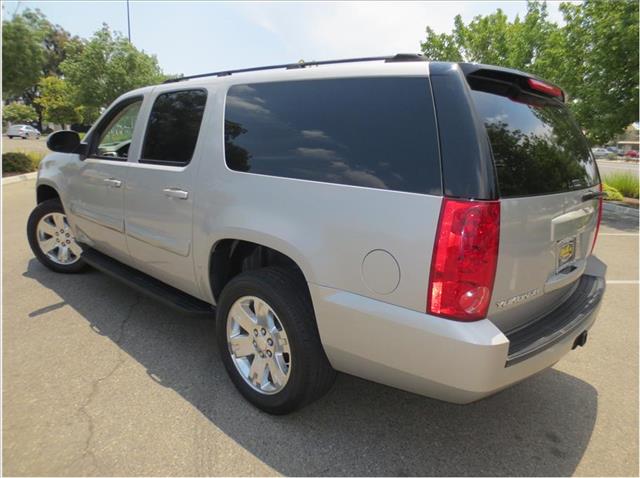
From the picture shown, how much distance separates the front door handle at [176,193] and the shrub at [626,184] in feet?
48.4

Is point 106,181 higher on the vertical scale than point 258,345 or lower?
higher

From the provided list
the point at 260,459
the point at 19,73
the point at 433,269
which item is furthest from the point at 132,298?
the point at 19,73

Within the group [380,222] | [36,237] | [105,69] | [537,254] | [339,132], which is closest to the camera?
[380,222]

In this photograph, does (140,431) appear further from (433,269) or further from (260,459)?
(433,269)

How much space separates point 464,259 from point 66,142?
12.8 feet

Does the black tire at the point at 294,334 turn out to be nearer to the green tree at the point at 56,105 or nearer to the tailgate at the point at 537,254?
the tailgate at the point at 537,254

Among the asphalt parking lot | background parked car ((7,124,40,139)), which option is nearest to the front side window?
the asphalt parking lot

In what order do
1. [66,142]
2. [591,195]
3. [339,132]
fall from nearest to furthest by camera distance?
[339,132], [591,195], [66,142]

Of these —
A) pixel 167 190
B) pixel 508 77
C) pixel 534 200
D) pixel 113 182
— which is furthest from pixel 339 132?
pixel 113 182

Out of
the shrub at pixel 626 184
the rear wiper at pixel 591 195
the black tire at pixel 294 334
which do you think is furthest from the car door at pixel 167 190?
the shrub at pixel 626 184

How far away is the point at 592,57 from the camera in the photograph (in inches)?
470

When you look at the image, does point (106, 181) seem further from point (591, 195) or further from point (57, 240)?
point (591, 195)

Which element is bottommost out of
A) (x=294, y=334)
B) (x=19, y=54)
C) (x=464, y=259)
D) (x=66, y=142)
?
(x=294, y=334)

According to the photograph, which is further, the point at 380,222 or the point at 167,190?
the point at 167,190
